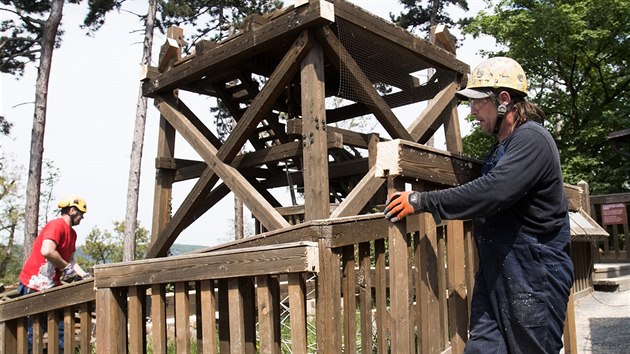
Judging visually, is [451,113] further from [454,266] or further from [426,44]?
[454,266]

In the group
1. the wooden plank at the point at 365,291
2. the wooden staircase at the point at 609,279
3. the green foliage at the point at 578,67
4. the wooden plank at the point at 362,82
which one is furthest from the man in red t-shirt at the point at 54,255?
the green foliage at the point at 578,67

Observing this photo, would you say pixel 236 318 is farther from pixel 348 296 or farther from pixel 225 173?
pixel 225 173

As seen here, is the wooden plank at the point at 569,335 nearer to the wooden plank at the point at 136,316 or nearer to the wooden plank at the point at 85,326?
the wooden plank at the point at 136,316

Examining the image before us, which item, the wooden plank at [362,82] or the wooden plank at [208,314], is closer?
the wooden plank at [208,314]

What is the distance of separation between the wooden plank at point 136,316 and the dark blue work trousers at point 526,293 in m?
1.97

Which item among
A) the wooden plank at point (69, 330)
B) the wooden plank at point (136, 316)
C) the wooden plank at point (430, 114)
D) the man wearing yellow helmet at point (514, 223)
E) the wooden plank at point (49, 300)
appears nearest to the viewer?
the man wearing yellow helmet at point (514, 223)

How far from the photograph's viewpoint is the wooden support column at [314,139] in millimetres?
5758

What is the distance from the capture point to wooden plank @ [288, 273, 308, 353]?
2814mm

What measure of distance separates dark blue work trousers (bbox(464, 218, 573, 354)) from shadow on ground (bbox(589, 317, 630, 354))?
3762 mm

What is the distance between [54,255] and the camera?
5820 mm

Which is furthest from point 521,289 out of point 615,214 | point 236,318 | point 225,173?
point 615,214

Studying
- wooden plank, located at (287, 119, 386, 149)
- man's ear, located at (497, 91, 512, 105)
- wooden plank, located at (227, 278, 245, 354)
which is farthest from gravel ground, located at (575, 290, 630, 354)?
wooden plank, located at (227, 278, 245, 354)

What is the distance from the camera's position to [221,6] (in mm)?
21406

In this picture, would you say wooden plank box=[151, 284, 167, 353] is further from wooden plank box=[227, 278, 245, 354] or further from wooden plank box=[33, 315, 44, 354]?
wooden plank box=[33, 315, 44, 354]
